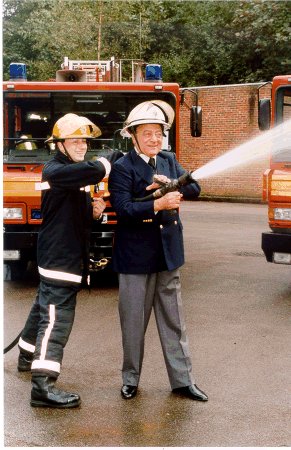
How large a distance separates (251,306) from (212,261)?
10.3 feet

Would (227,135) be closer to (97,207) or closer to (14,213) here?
(14,213)

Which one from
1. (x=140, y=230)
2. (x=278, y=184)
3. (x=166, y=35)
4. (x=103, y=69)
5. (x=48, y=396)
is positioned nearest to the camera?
(x=48, y=396)

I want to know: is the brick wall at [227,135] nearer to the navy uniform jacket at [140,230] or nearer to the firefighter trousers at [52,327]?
the navy uniform jacket at [140,230]

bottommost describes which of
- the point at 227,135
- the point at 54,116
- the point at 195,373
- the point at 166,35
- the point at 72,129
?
the point at 195,373

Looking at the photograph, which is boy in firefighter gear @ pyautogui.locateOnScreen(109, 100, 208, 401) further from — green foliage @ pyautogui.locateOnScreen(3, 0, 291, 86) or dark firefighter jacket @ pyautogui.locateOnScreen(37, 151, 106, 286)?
green foliage @ pyautogui.locateOnScreen(3, 0, 291, 86)

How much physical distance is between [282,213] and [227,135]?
642 inches

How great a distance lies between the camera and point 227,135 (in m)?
24.1

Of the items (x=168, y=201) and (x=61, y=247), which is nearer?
(x=168, y=201)

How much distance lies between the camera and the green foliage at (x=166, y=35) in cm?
2281

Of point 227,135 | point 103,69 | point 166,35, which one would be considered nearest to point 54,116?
point 103,69

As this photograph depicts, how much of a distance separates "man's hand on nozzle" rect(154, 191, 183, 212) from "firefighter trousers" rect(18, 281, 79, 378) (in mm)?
839

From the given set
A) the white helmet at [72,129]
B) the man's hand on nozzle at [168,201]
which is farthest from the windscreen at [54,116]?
the man's hand on nozzle at [168,201]

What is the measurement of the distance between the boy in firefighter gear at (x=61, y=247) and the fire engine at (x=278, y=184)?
11.5 feet

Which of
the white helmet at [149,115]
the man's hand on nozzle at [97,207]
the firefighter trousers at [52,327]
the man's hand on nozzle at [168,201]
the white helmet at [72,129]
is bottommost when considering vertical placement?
the firefighter trousers at [52,327]
